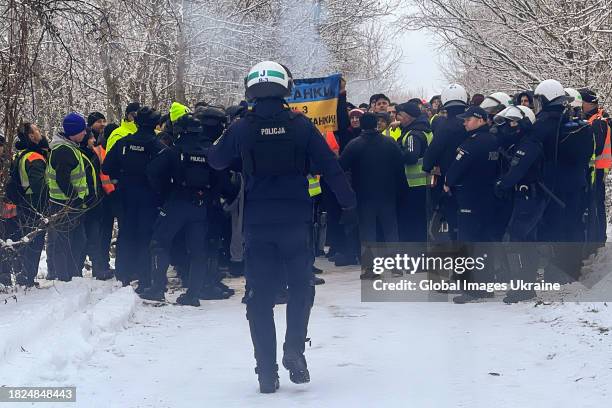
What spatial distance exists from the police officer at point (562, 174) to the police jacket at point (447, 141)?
85 centimetres

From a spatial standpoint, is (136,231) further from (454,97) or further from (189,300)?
(454,97)

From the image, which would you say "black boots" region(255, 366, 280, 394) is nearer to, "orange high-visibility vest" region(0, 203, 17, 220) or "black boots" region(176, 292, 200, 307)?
"black boots" region(176, 292, 200, 307)

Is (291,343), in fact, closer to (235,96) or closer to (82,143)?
(82,143)

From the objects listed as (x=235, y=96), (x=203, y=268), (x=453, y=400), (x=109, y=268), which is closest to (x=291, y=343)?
(x=453, y=400)

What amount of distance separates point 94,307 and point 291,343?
3.05 m

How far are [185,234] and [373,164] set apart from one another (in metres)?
2.67

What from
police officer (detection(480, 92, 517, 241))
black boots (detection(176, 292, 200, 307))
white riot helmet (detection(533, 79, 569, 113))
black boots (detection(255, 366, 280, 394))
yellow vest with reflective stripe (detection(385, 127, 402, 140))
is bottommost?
black boots (detection(255, 366, 280, 394))

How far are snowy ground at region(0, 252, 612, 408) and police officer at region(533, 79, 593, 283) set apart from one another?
0.80 meters

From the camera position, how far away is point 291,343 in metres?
7.29

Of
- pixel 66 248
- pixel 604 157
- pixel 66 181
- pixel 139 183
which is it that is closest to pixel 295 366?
pixel 139 183

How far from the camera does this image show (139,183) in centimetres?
1150

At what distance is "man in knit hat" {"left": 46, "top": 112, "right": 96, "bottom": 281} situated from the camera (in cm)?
1163

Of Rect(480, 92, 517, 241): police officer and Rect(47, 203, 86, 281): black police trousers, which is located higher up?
Rect(480, 92, 517, 241): police officer

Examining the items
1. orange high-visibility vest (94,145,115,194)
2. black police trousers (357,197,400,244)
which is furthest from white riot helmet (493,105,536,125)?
orange high-visibility vest (94,145,115,194)
